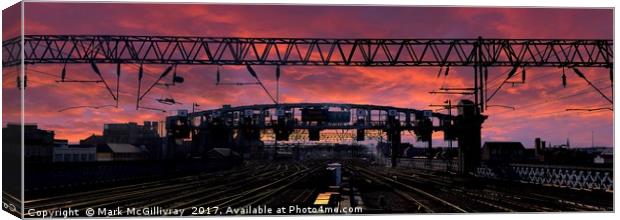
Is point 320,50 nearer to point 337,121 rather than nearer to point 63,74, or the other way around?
point 337,121

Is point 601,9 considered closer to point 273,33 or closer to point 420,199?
point 420,199

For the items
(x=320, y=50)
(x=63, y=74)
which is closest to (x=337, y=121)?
(x=320, y=50)

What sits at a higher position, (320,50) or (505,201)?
(320,50)

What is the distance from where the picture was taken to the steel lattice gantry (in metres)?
26.7

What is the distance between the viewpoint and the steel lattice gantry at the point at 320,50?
87.5 feet

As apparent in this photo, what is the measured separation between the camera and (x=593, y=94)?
28.0m

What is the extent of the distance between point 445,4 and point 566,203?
9709 mm

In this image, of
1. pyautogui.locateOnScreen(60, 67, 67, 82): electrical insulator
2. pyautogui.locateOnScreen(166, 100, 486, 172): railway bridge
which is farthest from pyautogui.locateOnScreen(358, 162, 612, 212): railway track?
pyautogui.locateOnScreen(60, 67, 67, 82): electrical insulator

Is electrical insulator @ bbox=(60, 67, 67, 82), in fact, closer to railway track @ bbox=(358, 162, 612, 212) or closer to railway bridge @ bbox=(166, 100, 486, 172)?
railway bridge @ bbox=(166, 100, 486, 172)

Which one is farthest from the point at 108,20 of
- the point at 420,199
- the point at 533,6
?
the point at 533,6

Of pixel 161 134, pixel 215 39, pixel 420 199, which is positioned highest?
pixel 215 39

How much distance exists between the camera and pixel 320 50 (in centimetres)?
2817

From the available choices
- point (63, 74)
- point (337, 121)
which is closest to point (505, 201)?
point (337, 121)

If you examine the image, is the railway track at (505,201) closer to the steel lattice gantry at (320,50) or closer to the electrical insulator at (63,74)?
the steel lattice gantry at (320,50)
